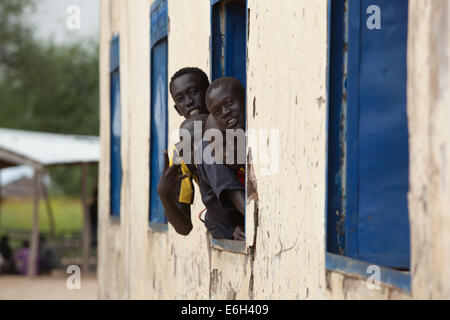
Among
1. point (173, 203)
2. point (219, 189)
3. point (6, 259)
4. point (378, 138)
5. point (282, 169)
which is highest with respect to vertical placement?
point (378, 138)

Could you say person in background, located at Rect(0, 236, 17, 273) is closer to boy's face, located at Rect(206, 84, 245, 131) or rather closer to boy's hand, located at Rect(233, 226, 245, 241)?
boy's hand, located at Rect(233, 226, 245, 241)

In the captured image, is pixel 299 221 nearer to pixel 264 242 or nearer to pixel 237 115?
pixel 264 242

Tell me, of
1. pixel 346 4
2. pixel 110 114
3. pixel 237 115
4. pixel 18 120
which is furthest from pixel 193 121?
pixel 18 120

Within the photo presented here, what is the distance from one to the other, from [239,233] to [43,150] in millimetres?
12500

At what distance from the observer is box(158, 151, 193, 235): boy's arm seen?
452cm

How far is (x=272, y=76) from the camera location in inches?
150

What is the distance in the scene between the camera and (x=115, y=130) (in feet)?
27.6

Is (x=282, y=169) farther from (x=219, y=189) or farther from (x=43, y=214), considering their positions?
(x=43, y=214)

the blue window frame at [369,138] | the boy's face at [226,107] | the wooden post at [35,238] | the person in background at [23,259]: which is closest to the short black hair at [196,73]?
the boy's face at [226,107]

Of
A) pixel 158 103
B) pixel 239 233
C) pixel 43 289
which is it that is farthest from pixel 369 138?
pixel 43 289

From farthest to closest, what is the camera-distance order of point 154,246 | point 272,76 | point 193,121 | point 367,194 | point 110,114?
1. point 110,114
2. point 154,246
3. point 193,121
4. point 272,76
5. point 367,194

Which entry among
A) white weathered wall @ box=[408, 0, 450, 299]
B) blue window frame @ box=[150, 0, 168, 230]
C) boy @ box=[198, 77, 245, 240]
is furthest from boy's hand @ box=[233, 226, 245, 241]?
white weathered wall @ box=[408, 0, 450, 299]

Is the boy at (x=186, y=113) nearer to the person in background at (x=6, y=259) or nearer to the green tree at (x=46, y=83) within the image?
the person in background at (x=6, y=259)
